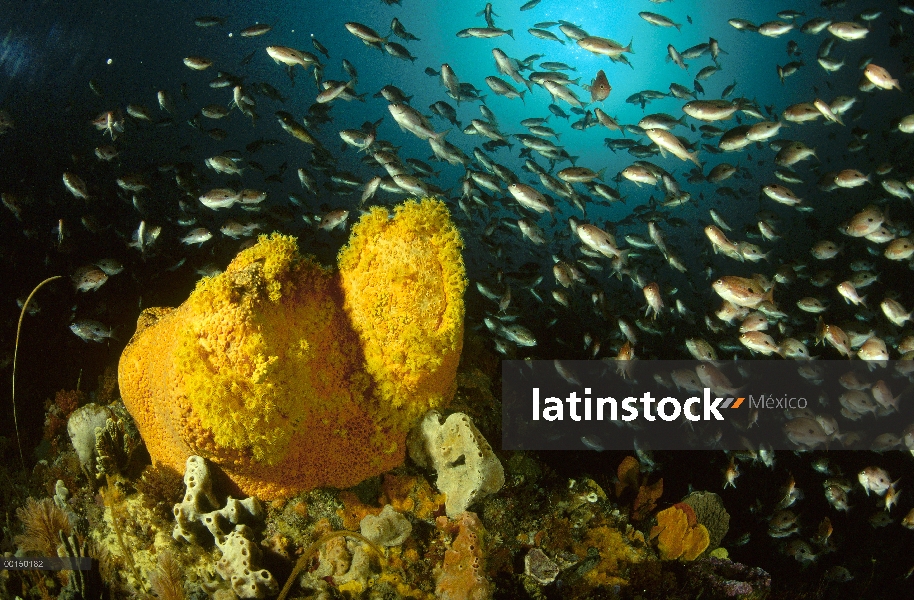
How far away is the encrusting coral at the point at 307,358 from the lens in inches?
134

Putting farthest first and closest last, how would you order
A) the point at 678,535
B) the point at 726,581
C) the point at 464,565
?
the point at 678,535 → the point at 726,581 → the point at 464,565

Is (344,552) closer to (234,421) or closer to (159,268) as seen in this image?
(234,421)

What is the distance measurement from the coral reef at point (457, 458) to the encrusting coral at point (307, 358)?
18cm

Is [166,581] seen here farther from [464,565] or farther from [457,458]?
[457,458]

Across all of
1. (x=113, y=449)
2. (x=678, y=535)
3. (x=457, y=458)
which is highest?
(x=457, y=458)

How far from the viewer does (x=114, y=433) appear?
4.59 metres

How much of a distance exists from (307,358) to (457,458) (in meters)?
1.66

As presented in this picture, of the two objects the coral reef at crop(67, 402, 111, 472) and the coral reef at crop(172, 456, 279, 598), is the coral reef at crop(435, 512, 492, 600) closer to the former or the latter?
the coral reef at crop(172, 456, 279, 598)

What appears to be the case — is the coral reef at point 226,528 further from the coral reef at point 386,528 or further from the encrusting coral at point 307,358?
the coral reef at point 386,528

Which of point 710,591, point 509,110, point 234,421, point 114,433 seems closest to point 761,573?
point 710,591

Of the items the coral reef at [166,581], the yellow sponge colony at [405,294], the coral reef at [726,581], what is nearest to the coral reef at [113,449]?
the coral reef at [166,581]

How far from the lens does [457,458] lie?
Answer: 418cm

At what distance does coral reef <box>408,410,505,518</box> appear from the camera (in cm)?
409

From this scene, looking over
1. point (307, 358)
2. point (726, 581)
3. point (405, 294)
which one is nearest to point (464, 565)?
point (307, 358)
